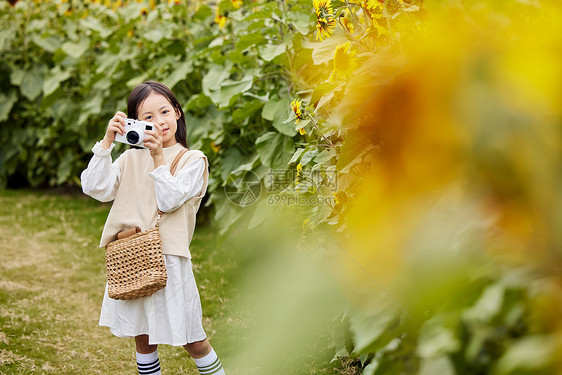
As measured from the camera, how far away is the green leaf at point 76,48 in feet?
15.5

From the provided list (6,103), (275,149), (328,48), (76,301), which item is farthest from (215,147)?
(6,103)

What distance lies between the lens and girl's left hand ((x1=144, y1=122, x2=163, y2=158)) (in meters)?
1.72

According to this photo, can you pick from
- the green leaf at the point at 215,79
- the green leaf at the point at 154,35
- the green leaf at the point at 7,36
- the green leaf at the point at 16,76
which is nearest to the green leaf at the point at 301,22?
the green leaf at the point at 215,79

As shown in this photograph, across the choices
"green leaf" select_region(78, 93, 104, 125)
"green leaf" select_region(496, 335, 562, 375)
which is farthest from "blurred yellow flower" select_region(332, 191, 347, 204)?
"green leaf" select_region(78, 93, 104, 125)

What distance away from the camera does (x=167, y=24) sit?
4184 mm

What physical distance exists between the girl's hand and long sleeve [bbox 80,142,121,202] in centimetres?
15

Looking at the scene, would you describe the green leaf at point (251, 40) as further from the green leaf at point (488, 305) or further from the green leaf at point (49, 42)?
the green leaf at point (49, 42)

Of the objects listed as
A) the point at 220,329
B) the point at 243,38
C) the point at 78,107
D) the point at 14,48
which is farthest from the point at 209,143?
the point at 14,48

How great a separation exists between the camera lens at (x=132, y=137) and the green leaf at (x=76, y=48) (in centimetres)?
336

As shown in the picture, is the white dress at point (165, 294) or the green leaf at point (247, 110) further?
the green leaf at point (247, 110)

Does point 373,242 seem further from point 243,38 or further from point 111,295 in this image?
point 243,38

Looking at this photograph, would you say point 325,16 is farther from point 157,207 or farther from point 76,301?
point 76,301

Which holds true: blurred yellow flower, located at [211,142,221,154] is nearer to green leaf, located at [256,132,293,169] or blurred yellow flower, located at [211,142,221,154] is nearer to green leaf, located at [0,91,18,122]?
green leaf, located at [256,132,293,169]

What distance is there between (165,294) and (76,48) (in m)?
3.64
